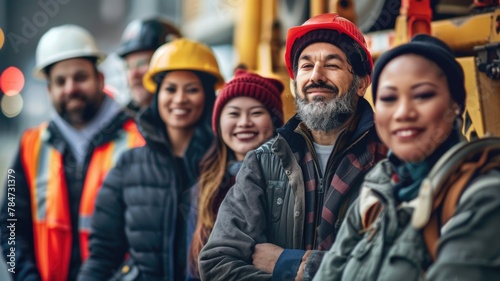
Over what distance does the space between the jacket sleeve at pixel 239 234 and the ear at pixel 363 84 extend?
19.3 inches

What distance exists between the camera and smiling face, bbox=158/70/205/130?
13.7 ft

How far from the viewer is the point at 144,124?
4.36m

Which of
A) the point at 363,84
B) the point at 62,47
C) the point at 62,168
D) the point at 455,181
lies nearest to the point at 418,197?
the point at 455,181

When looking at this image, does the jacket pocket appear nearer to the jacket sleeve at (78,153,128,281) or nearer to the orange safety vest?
the jacket sleeve at (78,153,128,281)

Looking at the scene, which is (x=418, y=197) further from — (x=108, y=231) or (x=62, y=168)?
(x=62, y=168)

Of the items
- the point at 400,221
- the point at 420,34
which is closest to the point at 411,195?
the point at 400,221

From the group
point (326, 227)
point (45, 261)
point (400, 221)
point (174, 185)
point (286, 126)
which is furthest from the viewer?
point (45, 261)

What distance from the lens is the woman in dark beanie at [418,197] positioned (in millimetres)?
2271

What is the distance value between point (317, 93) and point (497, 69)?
0.75 metres

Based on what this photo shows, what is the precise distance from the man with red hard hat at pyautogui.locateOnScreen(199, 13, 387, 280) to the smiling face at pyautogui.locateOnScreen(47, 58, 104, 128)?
2.24m

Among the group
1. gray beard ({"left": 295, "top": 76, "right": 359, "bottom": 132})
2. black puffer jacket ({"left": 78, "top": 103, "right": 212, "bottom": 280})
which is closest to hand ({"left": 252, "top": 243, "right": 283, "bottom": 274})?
gray beard ({"left": 295, "top": 76, "right": 359, "bottom": 132})

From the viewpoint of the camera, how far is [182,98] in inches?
164

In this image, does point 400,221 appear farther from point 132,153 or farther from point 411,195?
point 132,153

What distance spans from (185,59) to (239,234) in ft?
5.04
